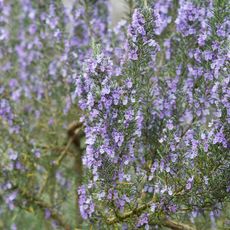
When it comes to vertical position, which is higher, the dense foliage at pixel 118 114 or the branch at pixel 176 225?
the dense foliage at pixel 118 114

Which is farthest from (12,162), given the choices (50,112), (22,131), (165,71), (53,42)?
(165,71)

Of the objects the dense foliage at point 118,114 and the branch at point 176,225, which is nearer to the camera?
the dense foliage at point 118,114

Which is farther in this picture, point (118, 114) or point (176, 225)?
point (176, 225)

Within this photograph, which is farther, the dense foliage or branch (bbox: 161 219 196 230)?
branch (bbox: 161 219 196 230)

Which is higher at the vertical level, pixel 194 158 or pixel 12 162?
pixel 12 162

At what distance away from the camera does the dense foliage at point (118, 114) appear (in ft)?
7.39

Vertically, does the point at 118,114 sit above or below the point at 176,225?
above

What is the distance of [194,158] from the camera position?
2.24m

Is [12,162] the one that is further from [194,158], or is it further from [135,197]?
[194,158]

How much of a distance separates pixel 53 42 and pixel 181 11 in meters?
1.03

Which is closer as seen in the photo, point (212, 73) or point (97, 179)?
point (97, 179)

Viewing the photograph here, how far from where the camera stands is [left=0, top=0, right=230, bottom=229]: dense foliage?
225cm

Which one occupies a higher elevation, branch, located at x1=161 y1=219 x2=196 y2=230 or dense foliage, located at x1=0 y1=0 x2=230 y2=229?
dense foliage, located at x1=0 y1=0 x2=230 y2=229

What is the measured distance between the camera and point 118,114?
2.27 metres
